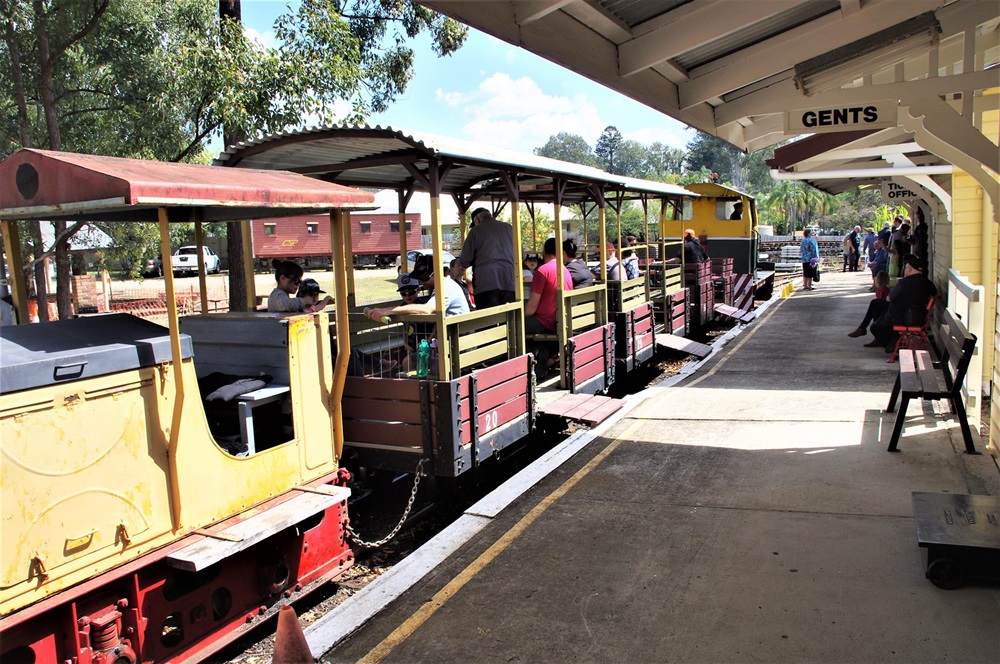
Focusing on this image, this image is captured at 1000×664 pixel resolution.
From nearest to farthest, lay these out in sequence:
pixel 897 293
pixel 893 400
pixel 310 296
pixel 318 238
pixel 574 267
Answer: pixel 310 296
pixel 893 400
pixel 574 267
pixel 897 293
pixel 318 238

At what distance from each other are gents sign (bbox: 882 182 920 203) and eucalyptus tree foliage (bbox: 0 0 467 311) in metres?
10.3

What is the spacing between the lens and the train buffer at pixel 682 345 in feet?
36.1

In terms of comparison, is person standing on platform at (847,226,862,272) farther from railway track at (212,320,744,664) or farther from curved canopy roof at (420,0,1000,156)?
railway track at (212,320,744,664)

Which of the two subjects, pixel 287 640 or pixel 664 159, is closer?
pixel 287 640

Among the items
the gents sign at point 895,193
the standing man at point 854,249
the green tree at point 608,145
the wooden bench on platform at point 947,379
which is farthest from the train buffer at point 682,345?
the green tree at point 608,145

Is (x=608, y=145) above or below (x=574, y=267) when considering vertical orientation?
above

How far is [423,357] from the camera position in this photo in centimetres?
605

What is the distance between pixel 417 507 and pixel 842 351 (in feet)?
24.6

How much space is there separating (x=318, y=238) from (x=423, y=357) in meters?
38.2

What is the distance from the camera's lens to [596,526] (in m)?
4.93

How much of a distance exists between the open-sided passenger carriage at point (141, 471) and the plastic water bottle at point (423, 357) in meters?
1.23

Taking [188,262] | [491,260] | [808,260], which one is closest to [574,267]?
[491,260]

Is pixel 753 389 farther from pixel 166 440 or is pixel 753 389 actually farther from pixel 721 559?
pixel 166 440

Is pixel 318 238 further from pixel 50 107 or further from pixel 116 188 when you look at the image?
pixel 116 188
